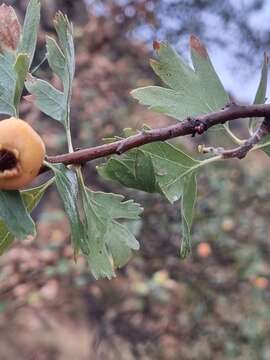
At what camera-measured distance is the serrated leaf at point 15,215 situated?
16.6 inches

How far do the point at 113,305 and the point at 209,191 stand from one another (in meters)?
0.57

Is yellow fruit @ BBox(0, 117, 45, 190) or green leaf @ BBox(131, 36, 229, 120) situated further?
green leaf @ BBox(131, 36, 229, 120)

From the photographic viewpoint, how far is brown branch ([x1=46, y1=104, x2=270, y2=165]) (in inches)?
18.0

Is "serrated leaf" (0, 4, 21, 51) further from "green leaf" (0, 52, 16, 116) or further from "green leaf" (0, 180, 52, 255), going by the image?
"green leaf" (0, 180, 52, 255)

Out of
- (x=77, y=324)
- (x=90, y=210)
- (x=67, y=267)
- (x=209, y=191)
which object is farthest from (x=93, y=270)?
(x=77, y=324)

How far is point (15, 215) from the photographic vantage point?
16.9 inches

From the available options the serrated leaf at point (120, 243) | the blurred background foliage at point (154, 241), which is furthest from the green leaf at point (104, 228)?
the blurred background foliage at point (154, 241)

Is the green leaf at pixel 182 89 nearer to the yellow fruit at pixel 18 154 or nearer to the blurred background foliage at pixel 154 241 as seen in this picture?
the yellow fruit at pixel 18 154

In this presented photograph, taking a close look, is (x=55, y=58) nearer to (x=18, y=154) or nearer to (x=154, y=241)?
(x=18, y=154)

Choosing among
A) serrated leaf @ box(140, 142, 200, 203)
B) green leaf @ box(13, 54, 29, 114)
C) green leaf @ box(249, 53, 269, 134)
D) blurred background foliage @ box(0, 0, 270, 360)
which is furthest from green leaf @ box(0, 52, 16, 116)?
blurred background foliage @ box(0, 0, 270, 360)

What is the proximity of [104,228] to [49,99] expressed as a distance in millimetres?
120

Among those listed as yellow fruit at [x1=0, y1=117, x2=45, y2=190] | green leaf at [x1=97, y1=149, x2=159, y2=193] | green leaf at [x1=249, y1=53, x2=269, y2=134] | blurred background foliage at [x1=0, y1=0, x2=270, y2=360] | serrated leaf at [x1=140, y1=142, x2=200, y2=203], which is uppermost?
yellow fruit at [x1=0, y1=117, x2=45, y2=190]

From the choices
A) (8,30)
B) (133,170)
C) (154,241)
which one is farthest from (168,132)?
(154,241)

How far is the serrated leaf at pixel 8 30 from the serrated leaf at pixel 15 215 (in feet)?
0.46
